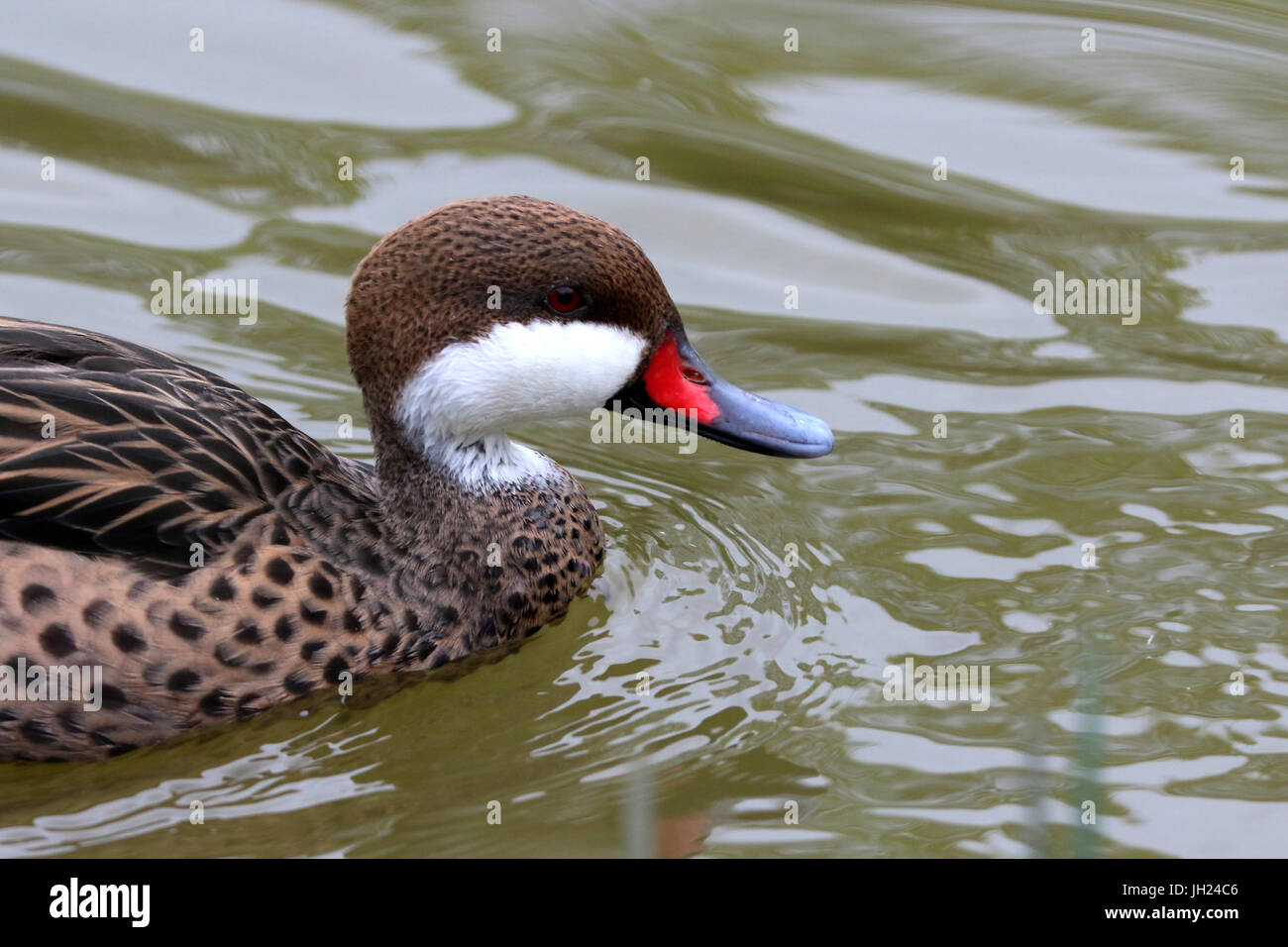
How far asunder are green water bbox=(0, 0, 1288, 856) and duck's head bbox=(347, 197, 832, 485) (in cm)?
73

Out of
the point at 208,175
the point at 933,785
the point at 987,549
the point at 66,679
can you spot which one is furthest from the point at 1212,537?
the point at 208,175

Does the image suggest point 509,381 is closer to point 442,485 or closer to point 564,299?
point 564,299

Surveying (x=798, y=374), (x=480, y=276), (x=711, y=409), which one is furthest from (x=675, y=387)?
(x=798, y=374)

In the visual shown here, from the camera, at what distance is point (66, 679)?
5.41 m

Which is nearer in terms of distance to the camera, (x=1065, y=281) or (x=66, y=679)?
(x=66, y=679)

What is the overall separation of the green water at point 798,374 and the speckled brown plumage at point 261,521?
18 cm

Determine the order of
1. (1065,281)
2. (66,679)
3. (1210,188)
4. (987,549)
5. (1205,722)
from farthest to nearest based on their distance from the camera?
(1210,188)
(1065,281)
(987,549)
(1205,722)
(66,679)

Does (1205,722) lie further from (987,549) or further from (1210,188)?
(1210,188)

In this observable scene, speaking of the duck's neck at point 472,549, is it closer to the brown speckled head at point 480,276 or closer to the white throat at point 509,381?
the white throat at point 509,381

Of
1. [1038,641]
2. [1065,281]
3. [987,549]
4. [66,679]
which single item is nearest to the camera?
[66,679]

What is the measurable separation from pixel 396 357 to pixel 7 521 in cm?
127

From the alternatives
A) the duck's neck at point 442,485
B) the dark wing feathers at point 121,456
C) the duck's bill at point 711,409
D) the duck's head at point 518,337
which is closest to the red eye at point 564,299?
the duck's head at point 518,337

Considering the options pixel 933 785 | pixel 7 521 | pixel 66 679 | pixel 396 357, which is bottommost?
pixel 933 785

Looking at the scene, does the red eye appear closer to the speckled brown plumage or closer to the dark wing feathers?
the speckled brown plumage
